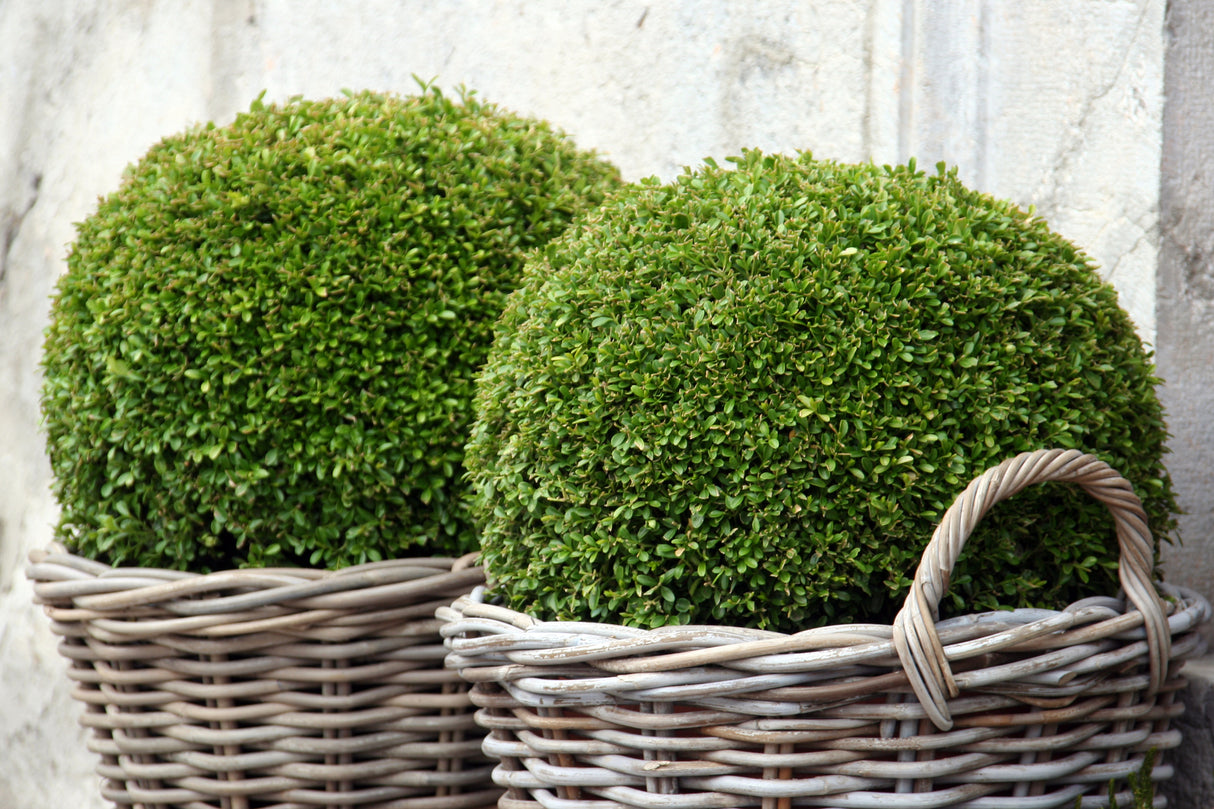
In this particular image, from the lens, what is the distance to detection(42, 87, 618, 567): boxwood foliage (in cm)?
181

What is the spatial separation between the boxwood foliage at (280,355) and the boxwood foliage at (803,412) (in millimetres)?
341

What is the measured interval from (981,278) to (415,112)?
4.14ft

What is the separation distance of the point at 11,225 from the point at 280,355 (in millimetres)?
3014

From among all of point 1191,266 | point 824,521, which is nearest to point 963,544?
point 824,521

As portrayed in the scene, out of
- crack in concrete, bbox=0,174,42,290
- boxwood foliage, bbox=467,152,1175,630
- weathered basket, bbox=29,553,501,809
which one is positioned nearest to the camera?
boxwood foliage, bbox=467,152,1175,630

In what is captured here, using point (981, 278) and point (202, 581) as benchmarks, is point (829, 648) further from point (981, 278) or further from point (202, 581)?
point (202, 581)

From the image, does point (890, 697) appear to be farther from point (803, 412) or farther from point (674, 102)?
point (674, 102)

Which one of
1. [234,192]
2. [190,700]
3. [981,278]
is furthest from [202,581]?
[981,278]

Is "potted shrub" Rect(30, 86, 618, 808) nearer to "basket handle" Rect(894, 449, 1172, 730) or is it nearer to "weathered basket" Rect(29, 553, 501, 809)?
"weathered basket" Rect(29, 553, 501, 809)

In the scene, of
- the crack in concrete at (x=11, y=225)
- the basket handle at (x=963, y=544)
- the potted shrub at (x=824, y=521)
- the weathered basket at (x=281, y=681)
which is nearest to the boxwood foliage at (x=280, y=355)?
the weathered basket at (x=281, y=681)

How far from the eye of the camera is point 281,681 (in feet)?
5.77

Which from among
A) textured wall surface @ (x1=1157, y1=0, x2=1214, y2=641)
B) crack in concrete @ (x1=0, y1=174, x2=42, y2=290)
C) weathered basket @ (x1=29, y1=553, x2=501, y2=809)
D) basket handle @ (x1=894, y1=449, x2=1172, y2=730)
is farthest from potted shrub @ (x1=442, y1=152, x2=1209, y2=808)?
crack in concrete @ (x1=0, y1=174, x2=42, y2=290)

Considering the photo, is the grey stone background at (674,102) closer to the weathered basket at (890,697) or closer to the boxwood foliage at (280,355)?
the weathered basket at (890,697)

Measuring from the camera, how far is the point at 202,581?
67.8 inches
